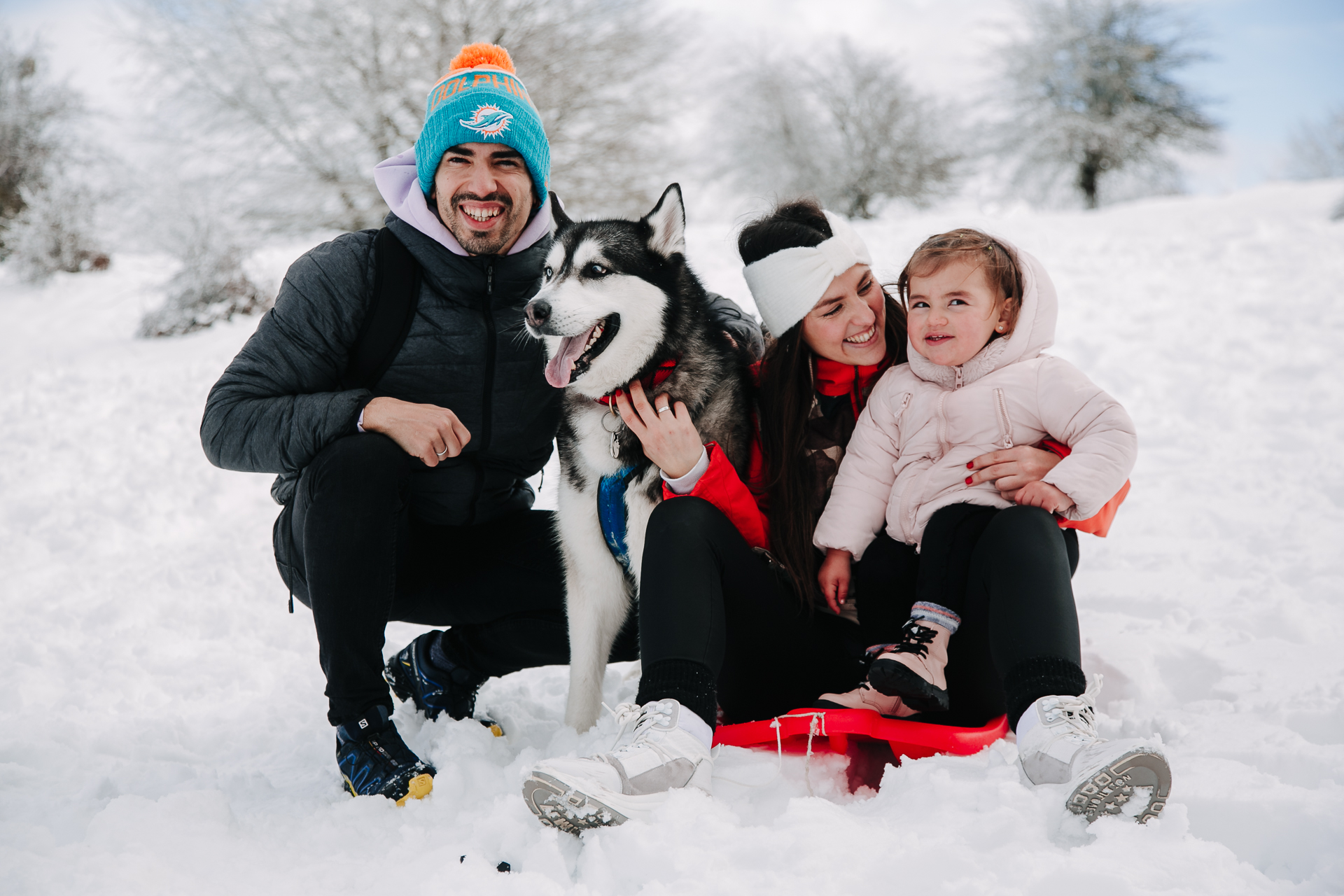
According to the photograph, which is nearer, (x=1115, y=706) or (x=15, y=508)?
(x=1115, y=706)

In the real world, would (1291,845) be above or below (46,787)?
above

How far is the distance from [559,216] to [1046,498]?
1606 mm

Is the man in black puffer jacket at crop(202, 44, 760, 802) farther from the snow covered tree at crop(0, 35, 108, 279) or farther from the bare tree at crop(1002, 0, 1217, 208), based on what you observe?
the bare tree at crop(1002, 0, 1217, 208)

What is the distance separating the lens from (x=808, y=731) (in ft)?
5.56

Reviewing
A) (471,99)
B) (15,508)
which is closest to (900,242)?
(471,99)

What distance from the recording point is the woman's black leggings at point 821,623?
153 cm

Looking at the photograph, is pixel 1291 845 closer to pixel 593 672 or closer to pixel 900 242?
pixel 593 672

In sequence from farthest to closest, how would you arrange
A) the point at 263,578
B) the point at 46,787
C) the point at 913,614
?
the point at 263,578 → the point at 46,787 → the point at 913,614

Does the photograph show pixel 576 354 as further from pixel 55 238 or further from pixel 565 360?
pixel 55 238

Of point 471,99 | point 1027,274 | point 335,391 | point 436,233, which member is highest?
point 471,99

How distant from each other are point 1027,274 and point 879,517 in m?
0.68

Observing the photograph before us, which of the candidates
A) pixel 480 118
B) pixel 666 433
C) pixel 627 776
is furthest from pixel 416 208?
pixel 627 776

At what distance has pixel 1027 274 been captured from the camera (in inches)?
75.9

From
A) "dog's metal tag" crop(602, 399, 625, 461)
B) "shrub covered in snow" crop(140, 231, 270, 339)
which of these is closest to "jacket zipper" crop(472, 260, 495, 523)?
"dog's metal tag" crop(602, 399, 625, 461)
